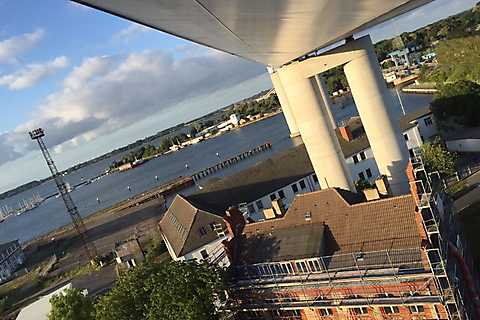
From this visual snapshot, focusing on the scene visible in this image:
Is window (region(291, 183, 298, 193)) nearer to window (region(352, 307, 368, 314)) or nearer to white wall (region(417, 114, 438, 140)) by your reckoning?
white wall (region(417, 114, 438, 140))

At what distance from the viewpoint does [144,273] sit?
70.4ft

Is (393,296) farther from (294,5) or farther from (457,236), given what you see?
(294,5)

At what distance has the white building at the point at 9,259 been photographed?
6743 centimetres

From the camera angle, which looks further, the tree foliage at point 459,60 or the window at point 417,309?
the tree foliage at point 459,60

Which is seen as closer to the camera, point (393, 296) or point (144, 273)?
point (393, 296)

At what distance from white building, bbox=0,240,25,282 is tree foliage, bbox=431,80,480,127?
5959 cm

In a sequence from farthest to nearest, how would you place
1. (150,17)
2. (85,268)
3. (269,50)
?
(85,268) → (269,50) → (150,17)

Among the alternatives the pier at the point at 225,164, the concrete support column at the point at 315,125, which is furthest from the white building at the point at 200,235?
the pier at the point at 225,164

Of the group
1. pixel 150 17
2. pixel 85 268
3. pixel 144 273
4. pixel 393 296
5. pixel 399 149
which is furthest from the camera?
pixel 85 268

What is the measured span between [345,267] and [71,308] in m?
14.1

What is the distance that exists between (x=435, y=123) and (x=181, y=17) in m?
40.5

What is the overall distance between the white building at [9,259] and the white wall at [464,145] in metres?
59.2

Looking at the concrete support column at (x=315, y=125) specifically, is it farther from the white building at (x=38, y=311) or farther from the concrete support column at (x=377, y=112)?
the white building at (x=38, y=311)

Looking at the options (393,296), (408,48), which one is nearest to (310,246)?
(393,296)
